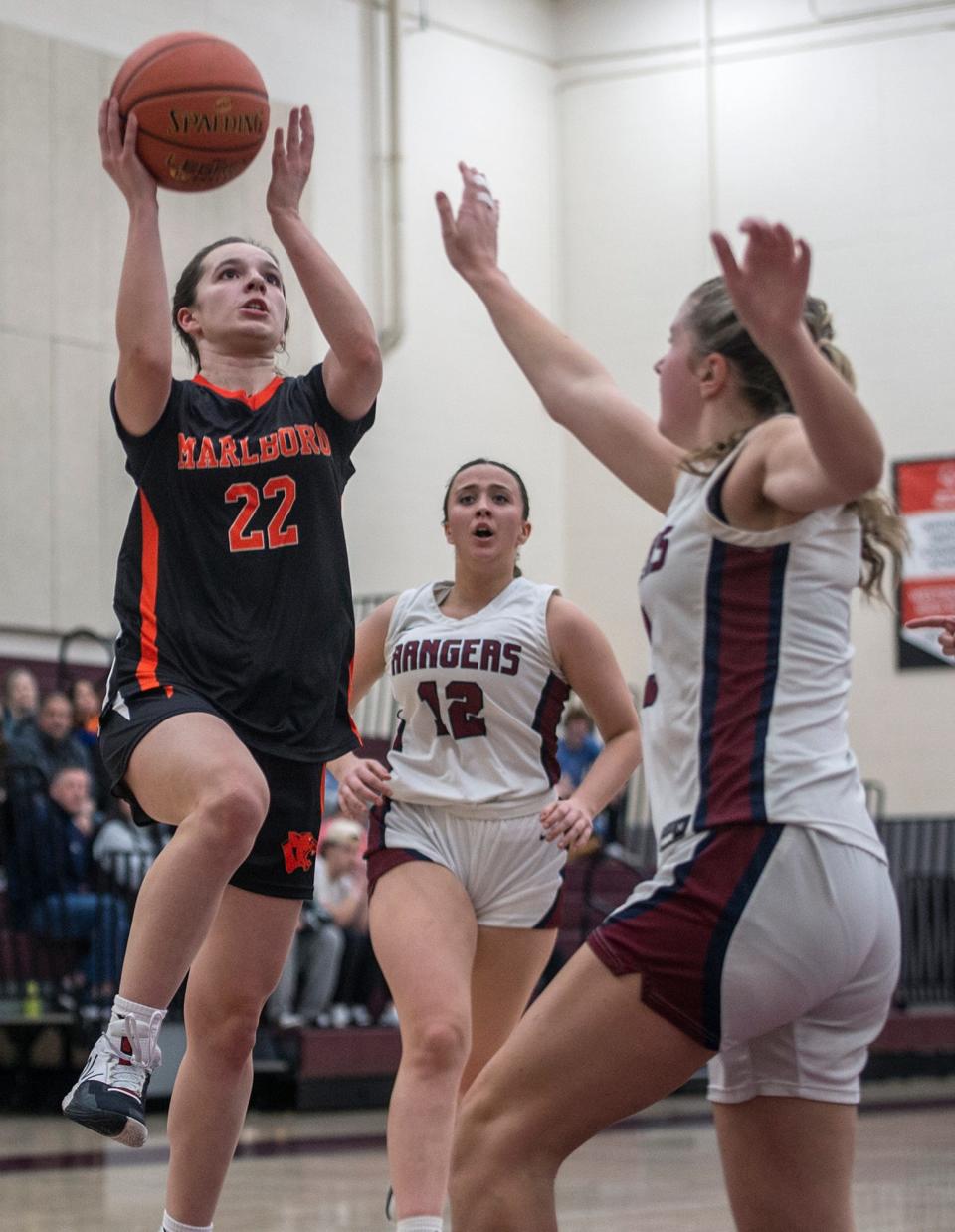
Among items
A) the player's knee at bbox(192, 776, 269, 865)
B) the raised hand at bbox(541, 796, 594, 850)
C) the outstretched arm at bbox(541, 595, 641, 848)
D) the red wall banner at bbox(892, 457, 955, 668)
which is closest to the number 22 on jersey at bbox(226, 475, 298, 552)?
the player's knee at bbox(192, 776, 269, 865)

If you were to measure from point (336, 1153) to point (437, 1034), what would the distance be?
3.85m

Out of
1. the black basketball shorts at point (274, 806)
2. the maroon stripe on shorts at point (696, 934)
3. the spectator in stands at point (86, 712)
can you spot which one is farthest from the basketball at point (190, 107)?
the spectator in stands at point (86, 712)

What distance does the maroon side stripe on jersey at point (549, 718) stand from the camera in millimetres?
5258

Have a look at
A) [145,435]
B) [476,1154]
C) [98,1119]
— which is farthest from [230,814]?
[476,1154]

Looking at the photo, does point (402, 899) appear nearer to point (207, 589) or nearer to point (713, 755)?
point (207, 589)

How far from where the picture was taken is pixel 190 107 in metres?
4.27

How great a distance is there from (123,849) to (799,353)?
8413 mm

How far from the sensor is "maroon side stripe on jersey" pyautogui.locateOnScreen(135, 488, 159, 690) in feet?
13.7

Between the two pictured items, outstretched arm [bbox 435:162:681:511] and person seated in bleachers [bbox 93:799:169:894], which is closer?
outstretched arm [bbox 435:162:681:511]

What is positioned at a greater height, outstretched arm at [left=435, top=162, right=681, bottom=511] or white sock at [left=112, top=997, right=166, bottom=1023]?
Result: outstretched arm at [left=435, top=162, right=681, bottom=511]

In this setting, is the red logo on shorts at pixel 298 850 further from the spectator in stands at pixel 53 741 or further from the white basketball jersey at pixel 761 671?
the spectator in stands at pixel 53 741

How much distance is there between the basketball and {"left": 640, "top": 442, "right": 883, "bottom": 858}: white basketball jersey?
192 cm

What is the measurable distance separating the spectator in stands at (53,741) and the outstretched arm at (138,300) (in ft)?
23.3

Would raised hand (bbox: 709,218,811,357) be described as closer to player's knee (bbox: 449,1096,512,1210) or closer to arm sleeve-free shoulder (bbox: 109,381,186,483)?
player's knee (bbox: 449,1096,512,1210)
